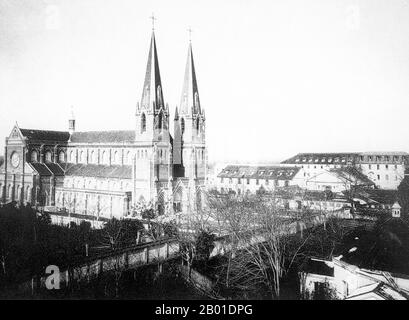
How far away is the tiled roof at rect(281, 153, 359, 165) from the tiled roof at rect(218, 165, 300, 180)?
5.27 metres

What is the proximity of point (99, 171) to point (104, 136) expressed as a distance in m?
5.57

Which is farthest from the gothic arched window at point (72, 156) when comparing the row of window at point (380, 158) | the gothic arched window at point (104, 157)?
the row of window at point (380, 158)

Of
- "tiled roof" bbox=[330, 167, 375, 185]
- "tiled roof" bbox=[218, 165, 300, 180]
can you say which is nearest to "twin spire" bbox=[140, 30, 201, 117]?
"tiled roof" bbox=[218, 165, 300, 180]

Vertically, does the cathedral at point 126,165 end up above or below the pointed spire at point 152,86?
below

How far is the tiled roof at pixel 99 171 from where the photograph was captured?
143 feet

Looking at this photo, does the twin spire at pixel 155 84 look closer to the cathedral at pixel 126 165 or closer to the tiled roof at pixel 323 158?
the cathedral at pixel 126 165

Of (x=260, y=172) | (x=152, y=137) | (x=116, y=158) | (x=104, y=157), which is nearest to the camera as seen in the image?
(x=152, y=137)

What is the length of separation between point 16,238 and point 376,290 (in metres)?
20.6

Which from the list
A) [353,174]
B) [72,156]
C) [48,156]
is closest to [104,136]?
[72,156]

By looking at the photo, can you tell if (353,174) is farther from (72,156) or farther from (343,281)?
(72,156)

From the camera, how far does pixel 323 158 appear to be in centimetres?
5603

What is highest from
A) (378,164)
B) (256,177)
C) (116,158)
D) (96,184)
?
(116,158)

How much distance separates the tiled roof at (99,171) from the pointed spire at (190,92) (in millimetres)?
10288

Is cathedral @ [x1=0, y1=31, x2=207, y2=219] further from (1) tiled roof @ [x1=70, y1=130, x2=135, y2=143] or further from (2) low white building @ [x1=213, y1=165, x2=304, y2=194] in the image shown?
(2) low white building @ [x1=213, y1=165, x2=304, y2=194]
